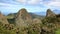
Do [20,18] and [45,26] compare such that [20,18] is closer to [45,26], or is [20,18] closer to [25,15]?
[25,15]

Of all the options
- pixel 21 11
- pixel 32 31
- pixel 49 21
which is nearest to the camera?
pixel 32 31

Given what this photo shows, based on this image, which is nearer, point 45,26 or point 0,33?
point 0,33

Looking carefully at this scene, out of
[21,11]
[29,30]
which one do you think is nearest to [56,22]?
[29,30]

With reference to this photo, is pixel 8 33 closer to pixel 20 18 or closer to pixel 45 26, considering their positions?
pixel 45 26

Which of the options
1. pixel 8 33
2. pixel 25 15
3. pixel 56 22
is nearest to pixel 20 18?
pixel 25 15

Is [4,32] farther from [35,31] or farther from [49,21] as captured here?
[49,21]

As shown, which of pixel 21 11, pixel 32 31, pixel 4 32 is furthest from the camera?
pixel 21 11

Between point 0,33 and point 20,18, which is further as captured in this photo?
point 20,18

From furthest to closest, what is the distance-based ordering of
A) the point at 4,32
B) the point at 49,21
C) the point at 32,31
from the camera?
the point at 49,21 < the point at 32,31 < the point at 4,32

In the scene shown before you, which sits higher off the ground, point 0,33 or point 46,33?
point 0,33
